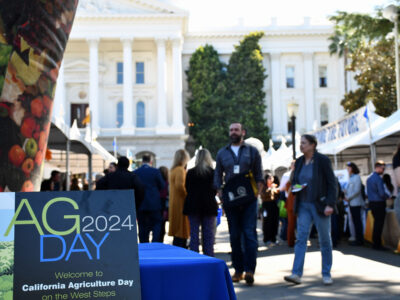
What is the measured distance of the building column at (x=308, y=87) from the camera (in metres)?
54.7

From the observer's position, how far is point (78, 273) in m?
2.25

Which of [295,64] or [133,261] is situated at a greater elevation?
[295,64]

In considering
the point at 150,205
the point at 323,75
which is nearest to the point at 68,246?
the point at 150,205

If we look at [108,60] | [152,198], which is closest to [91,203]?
[152,198]

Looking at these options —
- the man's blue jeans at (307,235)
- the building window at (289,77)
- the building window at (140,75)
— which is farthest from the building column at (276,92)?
the man's blue jeans at (307,235)

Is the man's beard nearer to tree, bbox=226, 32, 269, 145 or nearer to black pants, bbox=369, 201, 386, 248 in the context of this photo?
black pants, bbox=369, 201, 386, 248

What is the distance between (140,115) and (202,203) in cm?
4466

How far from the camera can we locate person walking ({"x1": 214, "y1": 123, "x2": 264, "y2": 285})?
6.81 metres

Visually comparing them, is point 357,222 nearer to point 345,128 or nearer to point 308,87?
point 345,128

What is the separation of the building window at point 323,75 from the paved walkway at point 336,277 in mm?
46637

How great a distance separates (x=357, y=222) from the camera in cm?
1202

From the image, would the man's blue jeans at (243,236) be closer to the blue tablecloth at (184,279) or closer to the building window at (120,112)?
the blue tablecloth at (184,279)

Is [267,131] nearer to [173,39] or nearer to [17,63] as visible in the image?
[173,39]

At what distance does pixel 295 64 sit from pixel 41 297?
55.2 m
